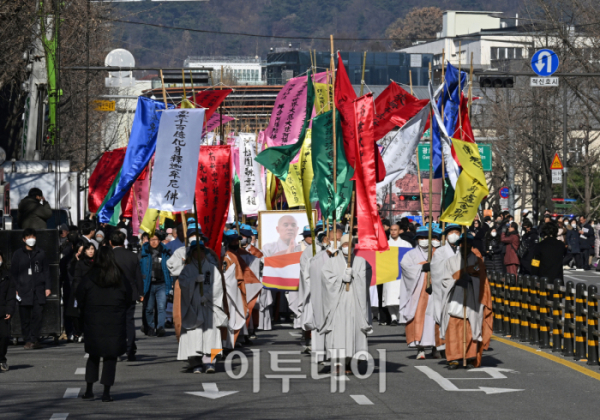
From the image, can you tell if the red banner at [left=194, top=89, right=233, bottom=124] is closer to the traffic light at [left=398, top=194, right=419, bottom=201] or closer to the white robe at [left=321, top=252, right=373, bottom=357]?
the white robe at [left=321, top=252, right=373, bottom=357]

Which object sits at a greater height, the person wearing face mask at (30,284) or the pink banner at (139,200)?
the pink banner at (139,200)

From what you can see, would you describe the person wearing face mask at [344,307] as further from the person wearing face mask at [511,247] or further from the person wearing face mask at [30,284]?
the person wearing face mask at [511,247]

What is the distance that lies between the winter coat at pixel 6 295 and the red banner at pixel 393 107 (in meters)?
9.07

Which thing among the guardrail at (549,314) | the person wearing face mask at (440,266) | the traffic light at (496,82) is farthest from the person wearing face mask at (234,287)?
the traffic light at (496,82)

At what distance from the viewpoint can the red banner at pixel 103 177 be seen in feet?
71.7

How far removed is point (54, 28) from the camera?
27.0m

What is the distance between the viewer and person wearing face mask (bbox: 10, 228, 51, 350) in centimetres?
1580

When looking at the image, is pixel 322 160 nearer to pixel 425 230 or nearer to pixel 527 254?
pixel 425 230

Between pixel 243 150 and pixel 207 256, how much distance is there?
11.9m

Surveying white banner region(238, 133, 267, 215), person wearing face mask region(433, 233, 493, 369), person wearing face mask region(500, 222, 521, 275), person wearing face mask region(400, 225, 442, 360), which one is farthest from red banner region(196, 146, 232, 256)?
person wearing face mask region(500, 222, 521, 275)

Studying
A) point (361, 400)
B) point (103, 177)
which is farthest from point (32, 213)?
point (361, 400)

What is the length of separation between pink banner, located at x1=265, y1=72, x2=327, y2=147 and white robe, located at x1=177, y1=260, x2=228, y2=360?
8786 millimetres

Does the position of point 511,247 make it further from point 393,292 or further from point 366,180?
point 366,180

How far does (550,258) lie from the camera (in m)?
15.5
